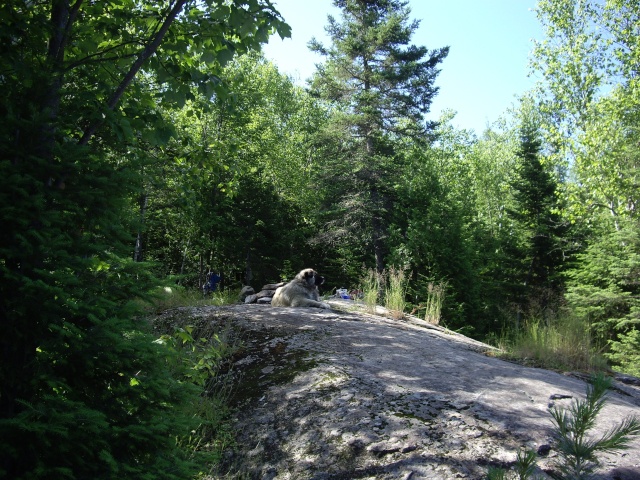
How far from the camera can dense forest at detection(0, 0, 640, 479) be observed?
2.54 metres

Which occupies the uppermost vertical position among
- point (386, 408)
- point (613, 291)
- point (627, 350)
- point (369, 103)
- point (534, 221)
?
point (369, 103)

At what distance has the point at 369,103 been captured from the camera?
19609mm

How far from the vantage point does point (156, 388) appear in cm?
272

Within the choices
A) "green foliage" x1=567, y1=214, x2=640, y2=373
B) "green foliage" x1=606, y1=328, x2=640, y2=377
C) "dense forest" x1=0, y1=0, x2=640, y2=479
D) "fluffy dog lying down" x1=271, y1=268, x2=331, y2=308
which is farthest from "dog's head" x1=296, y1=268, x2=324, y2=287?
"green foliage" x1=606, y1=328, x2=640, y2=377

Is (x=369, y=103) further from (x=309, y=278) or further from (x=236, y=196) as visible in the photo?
(x=309, y=278)

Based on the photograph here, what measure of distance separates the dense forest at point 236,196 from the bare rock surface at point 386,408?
950 millimetres

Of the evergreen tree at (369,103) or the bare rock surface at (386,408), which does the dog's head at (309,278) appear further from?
the evergreen tree at (369,103)

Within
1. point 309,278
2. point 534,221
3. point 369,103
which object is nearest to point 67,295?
point 309,278

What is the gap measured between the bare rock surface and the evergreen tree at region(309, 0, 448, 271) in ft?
45.0

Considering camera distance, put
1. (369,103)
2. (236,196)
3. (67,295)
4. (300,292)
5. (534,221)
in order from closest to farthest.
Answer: (67,295), (300,292), (236,196), (369,103), (534,221)

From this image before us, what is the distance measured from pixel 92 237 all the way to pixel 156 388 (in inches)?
40.0

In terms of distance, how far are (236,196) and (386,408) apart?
10.8 metres

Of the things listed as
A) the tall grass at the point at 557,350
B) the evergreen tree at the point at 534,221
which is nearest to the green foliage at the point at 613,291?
the evergreen tree at the point at 534,221

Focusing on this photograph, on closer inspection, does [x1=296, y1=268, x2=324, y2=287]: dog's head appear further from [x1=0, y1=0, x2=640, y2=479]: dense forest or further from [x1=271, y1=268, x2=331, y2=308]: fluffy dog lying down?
[x1=0, y1=0, x2=640, y2=479]: dense forest
